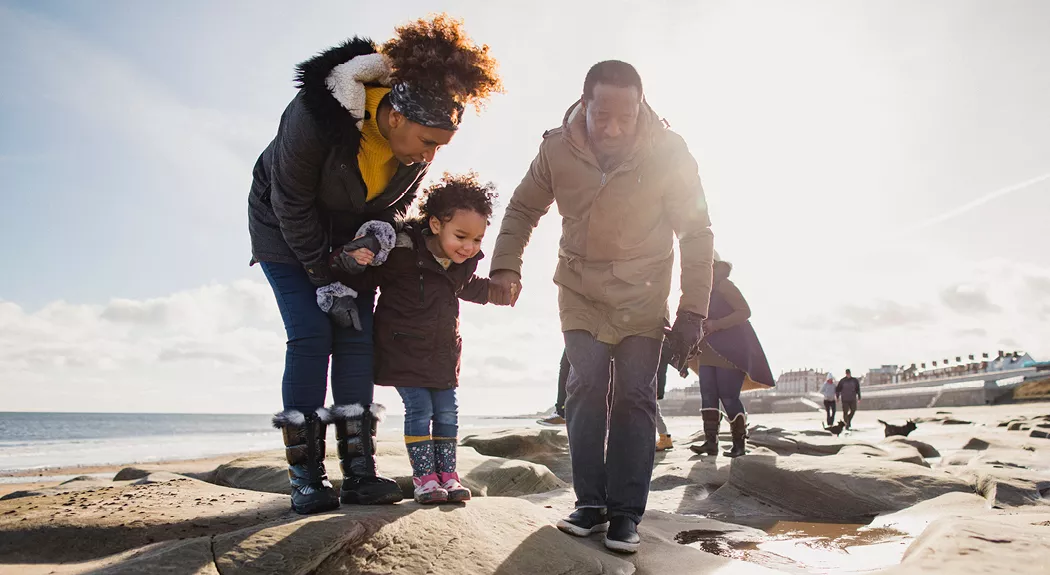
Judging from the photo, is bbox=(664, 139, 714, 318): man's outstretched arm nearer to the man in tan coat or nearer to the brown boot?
the man in tan coat

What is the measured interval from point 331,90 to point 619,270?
138 cm

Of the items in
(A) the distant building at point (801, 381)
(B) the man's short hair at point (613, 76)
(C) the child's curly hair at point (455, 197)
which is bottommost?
(A) the distant building at point (801, 381)

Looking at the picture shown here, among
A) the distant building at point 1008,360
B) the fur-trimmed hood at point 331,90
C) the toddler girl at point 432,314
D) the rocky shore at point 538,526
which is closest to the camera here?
the rocky shore at point 538,526

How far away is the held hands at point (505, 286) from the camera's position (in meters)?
2.96

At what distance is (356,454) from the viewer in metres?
2.72

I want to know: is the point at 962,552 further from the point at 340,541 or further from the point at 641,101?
the point at 641,101

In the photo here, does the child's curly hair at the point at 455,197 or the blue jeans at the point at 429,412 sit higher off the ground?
the child's curly hair at the point at 455,197

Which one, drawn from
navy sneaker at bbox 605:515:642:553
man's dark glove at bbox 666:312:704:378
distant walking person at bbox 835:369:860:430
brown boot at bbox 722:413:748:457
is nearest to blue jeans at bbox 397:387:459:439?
navy sneaker at bbox 605:515:642:553

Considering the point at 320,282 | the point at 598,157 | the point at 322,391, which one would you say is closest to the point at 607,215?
the point at 598,157

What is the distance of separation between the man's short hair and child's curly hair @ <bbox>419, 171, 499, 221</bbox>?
0.74 metres

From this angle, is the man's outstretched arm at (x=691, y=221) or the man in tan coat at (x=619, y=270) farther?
the man's outstretched arm at (x=691, y=221)

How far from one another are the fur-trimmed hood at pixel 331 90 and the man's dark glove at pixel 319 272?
548 millimetres

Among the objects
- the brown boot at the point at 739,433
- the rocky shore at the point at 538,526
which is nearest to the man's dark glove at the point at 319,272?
the rocky shore at the point at 538,526

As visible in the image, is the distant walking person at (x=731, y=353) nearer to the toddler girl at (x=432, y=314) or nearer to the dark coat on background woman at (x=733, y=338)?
the dark coat on background woman at (x=733, y=338)
